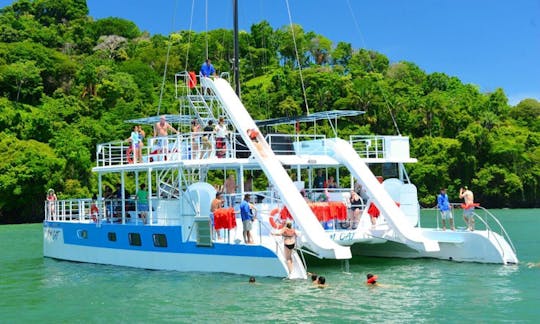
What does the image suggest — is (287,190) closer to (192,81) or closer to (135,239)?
(135,239)

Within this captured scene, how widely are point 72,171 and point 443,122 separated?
1680 inches

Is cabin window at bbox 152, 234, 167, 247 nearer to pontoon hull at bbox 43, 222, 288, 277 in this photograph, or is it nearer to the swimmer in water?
pontoon hull at bbox 43, 222, 288, 277

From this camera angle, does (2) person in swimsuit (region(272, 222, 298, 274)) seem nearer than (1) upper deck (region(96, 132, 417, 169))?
Yes

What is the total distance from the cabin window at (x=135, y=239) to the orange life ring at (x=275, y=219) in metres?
5.29

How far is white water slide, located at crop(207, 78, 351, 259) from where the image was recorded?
63.2 feet

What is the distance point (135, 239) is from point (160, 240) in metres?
1.59

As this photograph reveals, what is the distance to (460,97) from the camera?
296 ft

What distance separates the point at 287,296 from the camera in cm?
1753

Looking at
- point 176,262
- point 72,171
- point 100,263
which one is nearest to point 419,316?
point 176,262

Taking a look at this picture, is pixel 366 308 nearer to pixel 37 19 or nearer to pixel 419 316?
pixel 419 316

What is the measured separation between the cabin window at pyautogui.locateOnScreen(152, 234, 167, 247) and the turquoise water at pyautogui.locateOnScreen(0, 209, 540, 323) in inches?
35.0

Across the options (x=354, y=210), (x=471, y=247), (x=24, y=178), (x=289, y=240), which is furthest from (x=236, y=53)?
(x=24, y=178)

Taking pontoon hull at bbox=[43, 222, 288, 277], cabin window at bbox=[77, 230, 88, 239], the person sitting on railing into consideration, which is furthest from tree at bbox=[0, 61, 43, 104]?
the person sitting on railing

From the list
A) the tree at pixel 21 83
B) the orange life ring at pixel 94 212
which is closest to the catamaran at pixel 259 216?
the orange life ring at pixel 94 212
